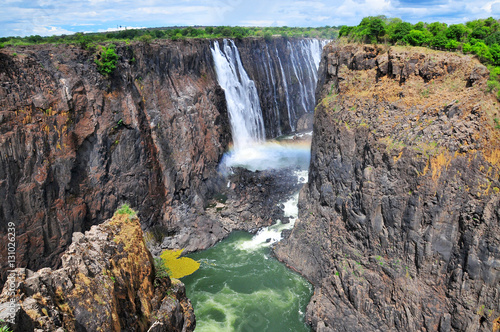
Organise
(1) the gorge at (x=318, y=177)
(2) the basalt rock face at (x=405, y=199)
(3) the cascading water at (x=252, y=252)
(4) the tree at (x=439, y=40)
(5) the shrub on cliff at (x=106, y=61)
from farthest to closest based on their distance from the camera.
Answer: (5) the shrub on cliff at (x=106, y=61)
(3) the cascading water at (x=252, y=252)
(4) the tree at (x=439, y=40)
(1) the gorge at (x=318, y=177)
(2) the basalt rock face at (x=405, y=199)

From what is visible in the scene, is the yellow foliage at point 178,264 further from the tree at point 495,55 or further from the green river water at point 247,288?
the tree at point 495,55

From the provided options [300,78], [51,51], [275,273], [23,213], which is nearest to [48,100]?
[51,51]

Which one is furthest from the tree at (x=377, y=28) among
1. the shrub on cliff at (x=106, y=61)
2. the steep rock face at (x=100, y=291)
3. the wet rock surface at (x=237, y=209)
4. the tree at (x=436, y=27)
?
the shrub on cliff at (x=106, y=61)

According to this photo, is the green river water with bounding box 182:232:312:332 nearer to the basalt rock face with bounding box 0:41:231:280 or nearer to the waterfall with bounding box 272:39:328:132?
the basalt rock face with bounding box 0:41:231:280

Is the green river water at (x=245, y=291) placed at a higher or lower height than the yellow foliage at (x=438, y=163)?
lower

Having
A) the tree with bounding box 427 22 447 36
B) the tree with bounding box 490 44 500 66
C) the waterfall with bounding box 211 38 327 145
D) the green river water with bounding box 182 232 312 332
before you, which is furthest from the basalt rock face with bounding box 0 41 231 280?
the tree with bounding box 490 44 500 66

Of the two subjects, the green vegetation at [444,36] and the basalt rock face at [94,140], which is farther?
the basalt rock face at [94,140]

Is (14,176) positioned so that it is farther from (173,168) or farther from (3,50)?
(173,168)
